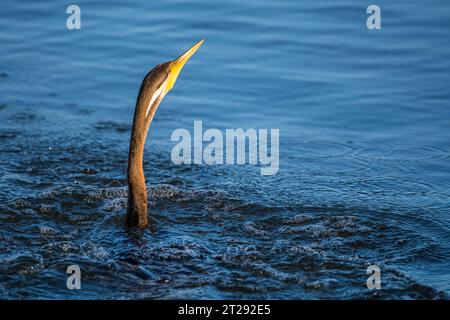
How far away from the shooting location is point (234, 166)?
1072 cm

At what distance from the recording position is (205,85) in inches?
519

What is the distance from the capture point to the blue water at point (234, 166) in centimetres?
776

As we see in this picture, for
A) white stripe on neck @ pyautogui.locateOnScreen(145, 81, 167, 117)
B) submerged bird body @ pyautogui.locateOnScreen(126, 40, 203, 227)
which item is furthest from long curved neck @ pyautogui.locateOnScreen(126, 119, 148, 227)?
white stripe on neck @ pyautogui.locateOnScreen(145, 81, 167, 117)

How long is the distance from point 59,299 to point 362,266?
2662 millimetres

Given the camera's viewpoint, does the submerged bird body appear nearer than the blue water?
No

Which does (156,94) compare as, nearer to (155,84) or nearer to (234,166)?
(155,84)

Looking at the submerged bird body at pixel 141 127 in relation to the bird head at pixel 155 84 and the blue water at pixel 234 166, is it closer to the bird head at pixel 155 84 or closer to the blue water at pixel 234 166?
the bird head at pixel 155 84

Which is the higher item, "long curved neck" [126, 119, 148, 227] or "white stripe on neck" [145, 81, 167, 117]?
"white stripe on neck" [145, 81, 167, 117]

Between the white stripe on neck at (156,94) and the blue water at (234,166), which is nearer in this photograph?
the blue water at (234,166)

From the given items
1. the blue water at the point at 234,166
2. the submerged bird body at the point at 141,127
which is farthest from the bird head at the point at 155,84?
the blue water at the point at 234,166

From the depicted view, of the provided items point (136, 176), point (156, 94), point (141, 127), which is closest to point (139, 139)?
point (141, 127)

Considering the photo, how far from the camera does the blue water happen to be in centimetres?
776

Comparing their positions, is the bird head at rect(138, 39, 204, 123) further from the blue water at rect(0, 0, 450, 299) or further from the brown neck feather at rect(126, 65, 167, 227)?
the blue water at rect(0, 0, 450, 299)
